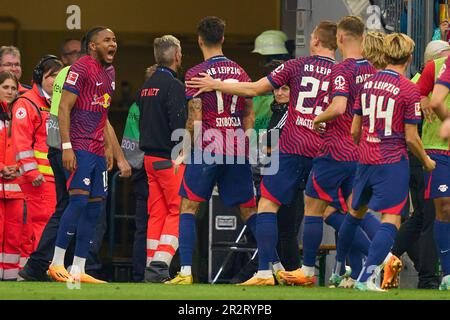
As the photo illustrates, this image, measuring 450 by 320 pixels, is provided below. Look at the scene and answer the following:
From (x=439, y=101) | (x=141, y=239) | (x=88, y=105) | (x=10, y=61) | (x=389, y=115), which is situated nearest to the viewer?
(x=389, y=115)

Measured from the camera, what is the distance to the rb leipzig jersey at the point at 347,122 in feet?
42.8

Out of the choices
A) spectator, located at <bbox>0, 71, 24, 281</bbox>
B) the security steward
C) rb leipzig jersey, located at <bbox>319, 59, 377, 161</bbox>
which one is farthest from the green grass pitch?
spectator, located at <bbox>0, 71, 24, 281</bbox>

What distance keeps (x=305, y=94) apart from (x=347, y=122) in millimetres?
401

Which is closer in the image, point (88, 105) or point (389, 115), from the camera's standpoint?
point (389, 115)

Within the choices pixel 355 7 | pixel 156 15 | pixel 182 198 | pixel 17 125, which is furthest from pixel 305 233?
pixel 156 15

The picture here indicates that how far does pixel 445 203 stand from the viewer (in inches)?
520

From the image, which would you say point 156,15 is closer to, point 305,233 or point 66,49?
point 66,49

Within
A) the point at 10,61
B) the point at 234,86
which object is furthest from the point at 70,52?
the point at 234,86

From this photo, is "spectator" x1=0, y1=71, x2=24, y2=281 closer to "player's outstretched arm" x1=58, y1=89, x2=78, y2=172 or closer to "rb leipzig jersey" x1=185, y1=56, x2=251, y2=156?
"player's outstretched arm" x1=58, y1=89, x2=78, y2=172

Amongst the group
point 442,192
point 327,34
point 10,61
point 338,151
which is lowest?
point 442,192

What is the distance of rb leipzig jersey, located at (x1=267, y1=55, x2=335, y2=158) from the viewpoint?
1322cm

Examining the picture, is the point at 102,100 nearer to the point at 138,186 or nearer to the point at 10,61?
the point at 138,186

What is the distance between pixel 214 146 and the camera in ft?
44.6

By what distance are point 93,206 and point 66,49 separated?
9.18ft
